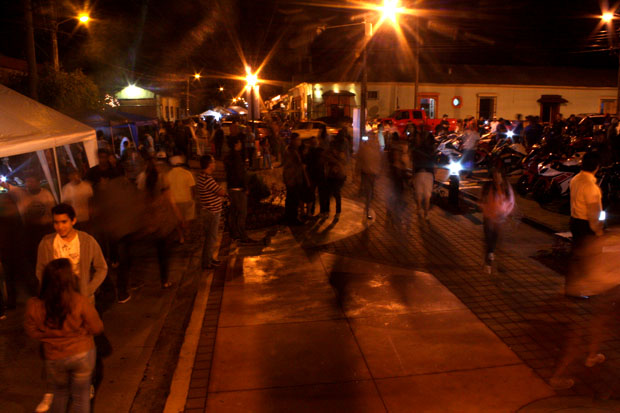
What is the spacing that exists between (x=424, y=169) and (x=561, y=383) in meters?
6.44

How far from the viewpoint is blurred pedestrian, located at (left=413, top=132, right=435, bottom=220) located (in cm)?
1038

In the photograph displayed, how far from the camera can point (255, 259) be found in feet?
28.1

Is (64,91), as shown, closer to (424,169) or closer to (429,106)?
(424,169)

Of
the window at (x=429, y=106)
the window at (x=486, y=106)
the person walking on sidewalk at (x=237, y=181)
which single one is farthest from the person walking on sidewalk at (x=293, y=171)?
the window at (x=486, y=106)

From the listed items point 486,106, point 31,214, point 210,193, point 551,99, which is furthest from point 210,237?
point 551,99

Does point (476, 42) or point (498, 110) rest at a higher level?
point (476, 42)

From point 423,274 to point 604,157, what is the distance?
609 centimetres

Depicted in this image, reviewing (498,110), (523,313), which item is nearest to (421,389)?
(523,313)

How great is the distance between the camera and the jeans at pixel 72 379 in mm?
3523

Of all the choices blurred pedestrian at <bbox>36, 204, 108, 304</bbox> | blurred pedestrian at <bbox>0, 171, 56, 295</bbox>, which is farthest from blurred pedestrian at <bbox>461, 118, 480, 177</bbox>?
blurred pedestrian at <bbox>36, 204, 108, 304</bbox>

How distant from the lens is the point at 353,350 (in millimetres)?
5312

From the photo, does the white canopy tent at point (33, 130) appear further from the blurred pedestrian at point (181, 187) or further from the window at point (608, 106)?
the window at point (608, 106)

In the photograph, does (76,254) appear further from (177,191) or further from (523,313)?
(523,313)

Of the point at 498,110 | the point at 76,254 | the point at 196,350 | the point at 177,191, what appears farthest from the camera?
the point at 498,110
